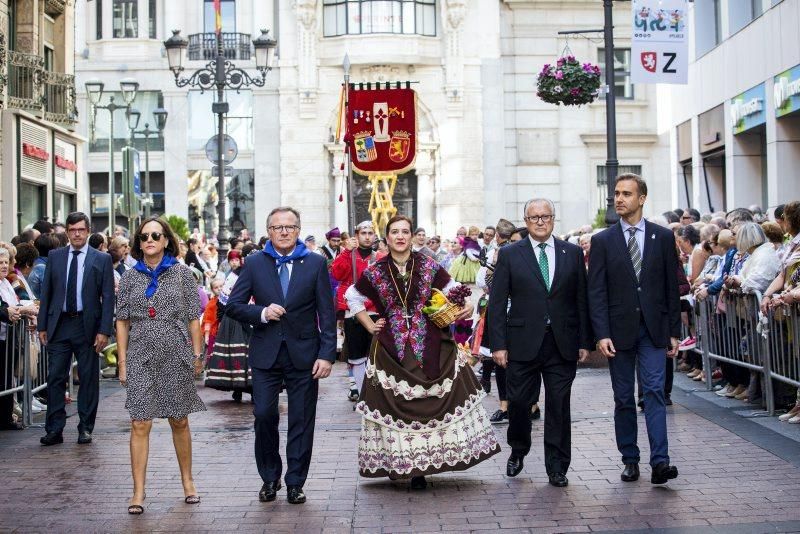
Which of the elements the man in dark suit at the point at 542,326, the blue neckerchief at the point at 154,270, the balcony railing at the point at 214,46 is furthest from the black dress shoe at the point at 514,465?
the balcony railing at the point at 214,46

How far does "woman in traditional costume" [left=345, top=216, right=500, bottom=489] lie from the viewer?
8.50m

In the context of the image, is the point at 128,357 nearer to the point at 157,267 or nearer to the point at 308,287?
the point at 157,267

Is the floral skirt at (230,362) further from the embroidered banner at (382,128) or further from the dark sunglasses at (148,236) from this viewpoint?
the dark sunglasses at (148,236)

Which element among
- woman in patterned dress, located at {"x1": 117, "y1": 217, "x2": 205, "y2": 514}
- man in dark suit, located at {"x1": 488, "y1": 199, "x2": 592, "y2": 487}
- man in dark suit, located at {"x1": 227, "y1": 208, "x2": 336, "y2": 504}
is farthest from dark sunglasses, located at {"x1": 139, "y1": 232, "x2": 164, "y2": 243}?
man in dark suit, located at {"x1": 488, "y1": 199, "x2": 592, "y2": 487}

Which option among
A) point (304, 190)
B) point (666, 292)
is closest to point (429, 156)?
point (304, 190)

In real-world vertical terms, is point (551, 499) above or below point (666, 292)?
→ below

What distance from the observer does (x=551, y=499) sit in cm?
809

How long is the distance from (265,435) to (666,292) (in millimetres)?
3005

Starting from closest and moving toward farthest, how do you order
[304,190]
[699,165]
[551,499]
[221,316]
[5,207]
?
[551,499] < [221,316] < [5,207] < [699,165] < [304,190]

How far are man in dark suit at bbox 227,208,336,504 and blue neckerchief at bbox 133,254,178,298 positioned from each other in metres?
0.50

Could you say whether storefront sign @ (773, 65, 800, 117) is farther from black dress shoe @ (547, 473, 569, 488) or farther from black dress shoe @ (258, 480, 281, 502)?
black dress shoe @ (258, 480, 281, 502)

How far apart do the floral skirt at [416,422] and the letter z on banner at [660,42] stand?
916 cm

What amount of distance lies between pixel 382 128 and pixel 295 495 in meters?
7.37

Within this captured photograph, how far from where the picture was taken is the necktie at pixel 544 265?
28.6ft
